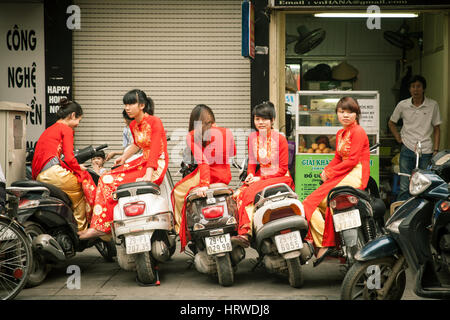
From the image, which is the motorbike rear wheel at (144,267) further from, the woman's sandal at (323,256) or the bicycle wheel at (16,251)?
the woman's sandal at (323,256)

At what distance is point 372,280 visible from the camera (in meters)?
4.57

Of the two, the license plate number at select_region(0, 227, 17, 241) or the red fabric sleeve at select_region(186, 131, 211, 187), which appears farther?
the red fabric sleeve at select_region(186, 131, 211, 187)

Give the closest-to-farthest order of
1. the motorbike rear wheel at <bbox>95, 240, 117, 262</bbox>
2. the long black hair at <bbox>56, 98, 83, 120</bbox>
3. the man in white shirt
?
the long black hair at <bbox>56, 98, 83, 120</bbox>, the motorbike rear wheel at <bbox>95, 240, 117, 262</bbox>, the man in white shirt

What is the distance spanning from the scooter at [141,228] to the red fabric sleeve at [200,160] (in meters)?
0.46

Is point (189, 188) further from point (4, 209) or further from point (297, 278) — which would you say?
point (4, 209)

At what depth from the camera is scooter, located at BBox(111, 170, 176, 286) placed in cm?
549

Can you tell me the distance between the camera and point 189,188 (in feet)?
20.2

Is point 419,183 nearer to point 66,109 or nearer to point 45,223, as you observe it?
point 45,223

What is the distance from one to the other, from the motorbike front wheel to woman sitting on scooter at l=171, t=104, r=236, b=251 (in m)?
1.85

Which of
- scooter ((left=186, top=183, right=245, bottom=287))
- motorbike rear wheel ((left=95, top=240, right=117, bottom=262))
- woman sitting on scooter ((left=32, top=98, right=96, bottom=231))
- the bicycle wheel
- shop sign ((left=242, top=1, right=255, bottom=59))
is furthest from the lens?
shop sign ((left=242, top=1, right=255, bottom=59))

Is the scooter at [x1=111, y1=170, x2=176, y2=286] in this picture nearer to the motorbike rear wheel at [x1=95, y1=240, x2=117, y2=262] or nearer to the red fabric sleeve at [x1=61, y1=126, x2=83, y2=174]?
the red fabric sleeve at [x1=61, y1=126, x2=83, y2=174]

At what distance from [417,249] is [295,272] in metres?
1.35

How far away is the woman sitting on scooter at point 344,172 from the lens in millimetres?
5668

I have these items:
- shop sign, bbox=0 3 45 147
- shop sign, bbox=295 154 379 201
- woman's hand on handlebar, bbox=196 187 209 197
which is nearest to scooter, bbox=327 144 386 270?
woman's hand on handlebar, bbox=196 187 209 197
